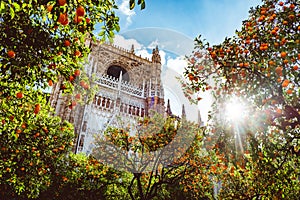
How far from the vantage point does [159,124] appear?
14.9 meters

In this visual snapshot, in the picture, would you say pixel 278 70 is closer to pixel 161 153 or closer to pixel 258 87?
pixel 258 87

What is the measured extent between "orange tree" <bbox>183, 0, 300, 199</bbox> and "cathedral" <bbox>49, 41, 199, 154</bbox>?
9355 millimetres

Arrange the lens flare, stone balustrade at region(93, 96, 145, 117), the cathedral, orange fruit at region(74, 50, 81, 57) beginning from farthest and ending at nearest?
stone balustrade at region(93, 96, 145, 117)
the cathedral
the lens flare
orange fruit at region(74, 50, 81, 57)

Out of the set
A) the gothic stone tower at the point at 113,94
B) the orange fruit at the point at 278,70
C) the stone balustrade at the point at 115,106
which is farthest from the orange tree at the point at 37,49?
the stone balustrade at the point at 115,106

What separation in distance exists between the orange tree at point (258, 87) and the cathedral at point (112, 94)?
9.36 meters

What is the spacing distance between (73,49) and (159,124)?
426 inches

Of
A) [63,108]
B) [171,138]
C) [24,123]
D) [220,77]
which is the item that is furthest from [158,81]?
[24,123]

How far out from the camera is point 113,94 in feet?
79.7

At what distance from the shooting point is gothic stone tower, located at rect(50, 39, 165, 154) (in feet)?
63.4

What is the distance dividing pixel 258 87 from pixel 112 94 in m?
19.4

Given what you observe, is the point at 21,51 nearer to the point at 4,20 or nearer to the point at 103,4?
the point at 4,20

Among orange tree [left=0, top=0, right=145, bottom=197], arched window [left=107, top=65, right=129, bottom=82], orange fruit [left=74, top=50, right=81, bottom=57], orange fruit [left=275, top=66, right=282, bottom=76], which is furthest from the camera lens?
arched window [left=107, top=65, right=129, bottom=82]

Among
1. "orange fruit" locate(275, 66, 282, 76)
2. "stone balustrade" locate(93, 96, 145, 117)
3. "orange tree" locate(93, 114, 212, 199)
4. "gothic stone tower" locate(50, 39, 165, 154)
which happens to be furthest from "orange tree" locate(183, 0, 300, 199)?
"stone balustrade" locate(93, 96, 145, 117)

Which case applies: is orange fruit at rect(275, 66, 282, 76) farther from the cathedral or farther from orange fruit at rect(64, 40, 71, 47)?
the cathedral
